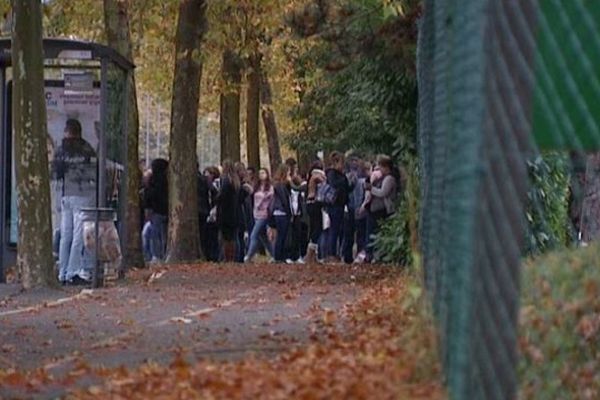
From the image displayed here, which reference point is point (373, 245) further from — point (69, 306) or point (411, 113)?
point (69, 306)

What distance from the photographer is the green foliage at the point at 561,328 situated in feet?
25.2

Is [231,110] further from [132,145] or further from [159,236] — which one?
[132,145]

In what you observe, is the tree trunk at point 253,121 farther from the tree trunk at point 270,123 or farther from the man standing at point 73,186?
the man standing at point 73,186

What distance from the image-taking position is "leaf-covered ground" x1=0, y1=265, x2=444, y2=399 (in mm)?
8188

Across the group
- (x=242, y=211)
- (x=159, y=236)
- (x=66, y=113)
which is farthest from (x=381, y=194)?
(x=66, y=113)

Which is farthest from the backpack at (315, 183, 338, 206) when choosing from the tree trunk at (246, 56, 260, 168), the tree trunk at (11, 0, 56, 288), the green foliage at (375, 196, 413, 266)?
the tree trunk at (246, 56, 260, 168)

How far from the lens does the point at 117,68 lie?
840 inches

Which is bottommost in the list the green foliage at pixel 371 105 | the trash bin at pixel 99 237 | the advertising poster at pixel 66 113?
the trash bin at pixel 99 237

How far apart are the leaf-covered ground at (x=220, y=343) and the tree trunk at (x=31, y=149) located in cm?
47

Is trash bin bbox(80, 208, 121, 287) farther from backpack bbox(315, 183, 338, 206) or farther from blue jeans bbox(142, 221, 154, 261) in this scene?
blue jeans bbox(142, 221, 154, 261)

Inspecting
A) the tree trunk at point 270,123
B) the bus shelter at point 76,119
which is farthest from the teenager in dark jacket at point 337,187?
the tree trunk at point 270,123

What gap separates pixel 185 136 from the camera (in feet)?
95.0

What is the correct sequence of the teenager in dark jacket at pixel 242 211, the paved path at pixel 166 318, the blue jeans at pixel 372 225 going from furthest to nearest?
1. the teenager in dark jacket at pixel 242 211
2. the blue jeans at pixel 372 225
3. the paved path at pixel 166 318

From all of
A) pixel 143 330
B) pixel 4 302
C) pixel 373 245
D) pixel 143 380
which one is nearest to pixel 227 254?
pixel 373 245
